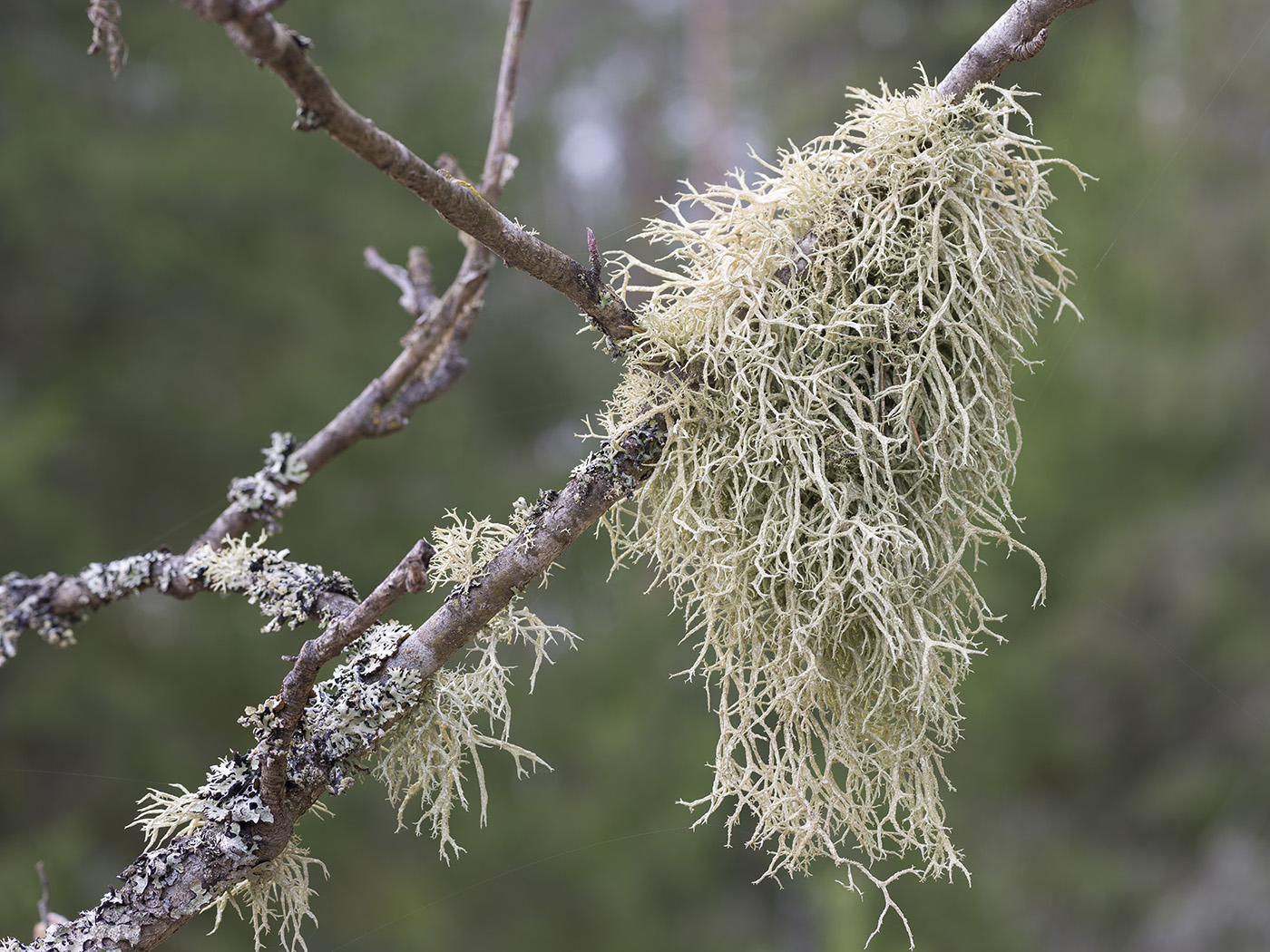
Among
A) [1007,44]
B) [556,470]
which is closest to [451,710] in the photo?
[1007,44]

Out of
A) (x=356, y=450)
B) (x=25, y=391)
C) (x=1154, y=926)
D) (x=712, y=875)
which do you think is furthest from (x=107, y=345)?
(x=1154, y=926)

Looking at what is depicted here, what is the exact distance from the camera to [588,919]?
12.8 feet

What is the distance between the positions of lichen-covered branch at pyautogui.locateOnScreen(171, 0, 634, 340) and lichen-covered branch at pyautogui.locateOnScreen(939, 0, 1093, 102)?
376mm

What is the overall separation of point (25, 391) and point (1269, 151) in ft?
17.1

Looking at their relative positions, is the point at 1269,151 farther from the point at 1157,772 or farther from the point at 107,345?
the point at 107,345

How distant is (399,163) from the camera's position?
64cm

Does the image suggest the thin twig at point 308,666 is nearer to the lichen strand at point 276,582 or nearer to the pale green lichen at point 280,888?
the pale green lichen at point 280,888

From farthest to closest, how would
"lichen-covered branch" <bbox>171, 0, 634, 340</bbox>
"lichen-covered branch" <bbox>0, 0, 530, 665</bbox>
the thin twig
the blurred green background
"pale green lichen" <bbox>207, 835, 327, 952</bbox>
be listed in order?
the blurred green background
"lichen-covered branch" <bbox>0, 0, 530, 665</bbox>
"pale green lichen" <bbox>207, 835, 327, 952</bbox>
the thin twig
"lichen-covered branch" <bbox>171, 0, 634, 340</bbox>

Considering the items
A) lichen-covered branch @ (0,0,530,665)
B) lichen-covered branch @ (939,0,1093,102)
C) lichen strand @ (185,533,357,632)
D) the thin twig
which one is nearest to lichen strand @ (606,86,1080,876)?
lichen-covered branch @ (939,0,1093,102)

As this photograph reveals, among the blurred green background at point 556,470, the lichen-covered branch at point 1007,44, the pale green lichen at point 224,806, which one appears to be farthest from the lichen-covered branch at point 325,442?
the blurred green background at point 556,470

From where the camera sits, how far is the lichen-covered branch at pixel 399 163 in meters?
0.52

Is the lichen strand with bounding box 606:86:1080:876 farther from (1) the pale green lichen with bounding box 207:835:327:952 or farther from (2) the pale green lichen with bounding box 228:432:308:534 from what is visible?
(2) the pale green lichen with bounding box 228:432:308:534

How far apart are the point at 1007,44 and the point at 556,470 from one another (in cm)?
352

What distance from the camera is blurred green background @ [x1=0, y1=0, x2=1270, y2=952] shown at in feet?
9.71
